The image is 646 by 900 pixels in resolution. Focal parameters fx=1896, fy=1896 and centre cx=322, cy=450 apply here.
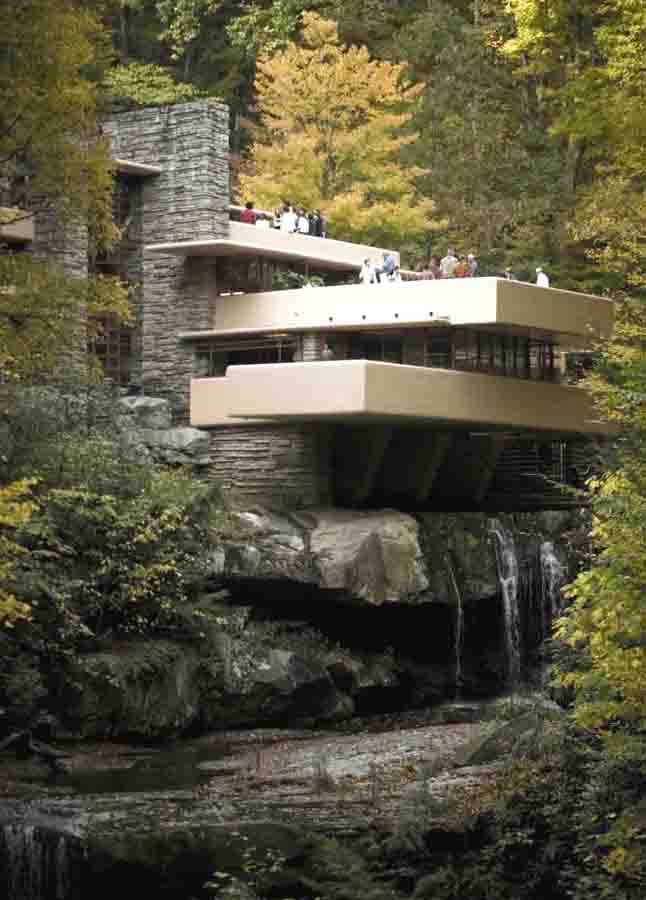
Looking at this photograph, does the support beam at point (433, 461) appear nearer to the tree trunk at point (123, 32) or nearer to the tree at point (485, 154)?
the tree at point (485, 154)

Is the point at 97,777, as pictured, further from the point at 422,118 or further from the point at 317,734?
the point at 422,118

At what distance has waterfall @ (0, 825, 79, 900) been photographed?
20406 millimetres

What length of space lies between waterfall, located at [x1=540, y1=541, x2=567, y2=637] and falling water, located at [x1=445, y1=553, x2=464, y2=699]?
5.87ft

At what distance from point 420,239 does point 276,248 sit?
10494 millimetres

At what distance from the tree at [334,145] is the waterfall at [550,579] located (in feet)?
46.0

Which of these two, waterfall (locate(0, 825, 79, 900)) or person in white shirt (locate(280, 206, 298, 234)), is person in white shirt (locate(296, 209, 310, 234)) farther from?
waterfall (locate(0, 825, 79, 900))

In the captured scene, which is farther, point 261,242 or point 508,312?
point 261,242

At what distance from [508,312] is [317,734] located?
1142 cm

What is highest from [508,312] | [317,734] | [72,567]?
[508,312]

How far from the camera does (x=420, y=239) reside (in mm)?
52469

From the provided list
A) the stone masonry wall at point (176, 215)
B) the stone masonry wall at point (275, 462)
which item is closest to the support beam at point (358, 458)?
the stone masonry wall at point (275, 462)

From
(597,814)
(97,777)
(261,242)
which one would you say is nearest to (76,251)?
(261,242)

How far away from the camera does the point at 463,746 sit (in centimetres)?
2698

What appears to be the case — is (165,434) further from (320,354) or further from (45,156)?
(45,156)
